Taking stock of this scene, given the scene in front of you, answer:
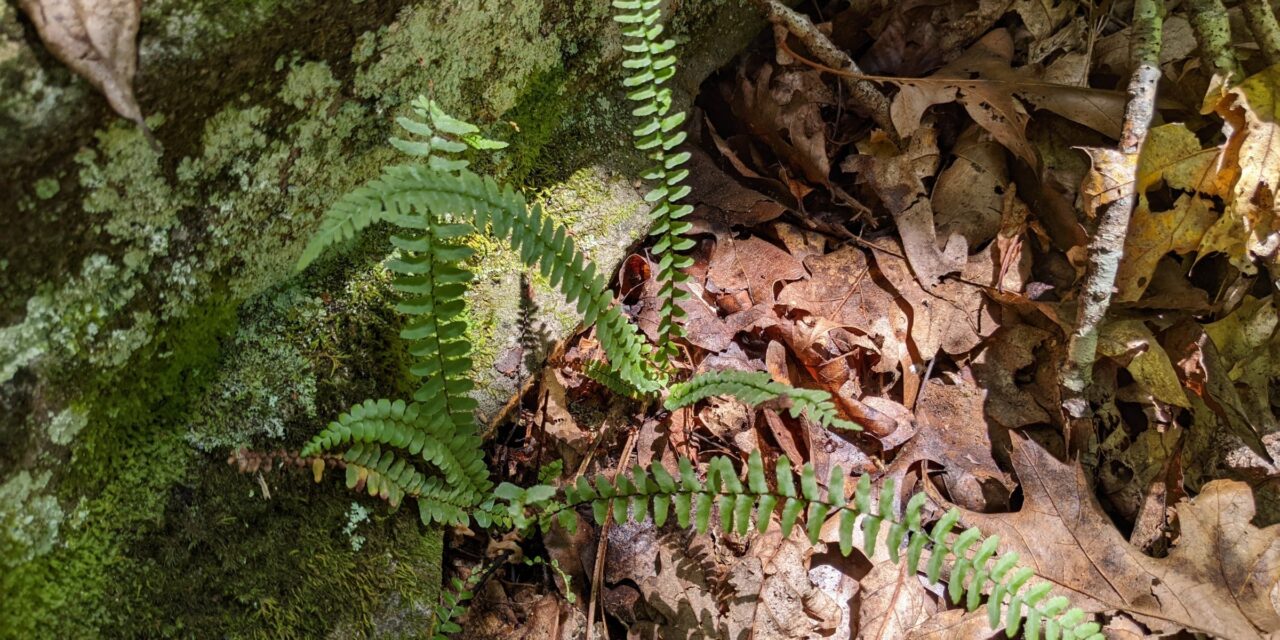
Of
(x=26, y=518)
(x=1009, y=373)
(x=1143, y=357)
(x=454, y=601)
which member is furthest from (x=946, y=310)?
(x=26, y=518)

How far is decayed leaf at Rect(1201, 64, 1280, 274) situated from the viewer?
2.74 meters

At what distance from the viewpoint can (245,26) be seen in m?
1.97

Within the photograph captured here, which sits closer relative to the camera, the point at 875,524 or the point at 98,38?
the point at 98,38

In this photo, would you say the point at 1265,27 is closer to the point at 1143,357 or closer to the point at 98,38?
the point at 1143,357

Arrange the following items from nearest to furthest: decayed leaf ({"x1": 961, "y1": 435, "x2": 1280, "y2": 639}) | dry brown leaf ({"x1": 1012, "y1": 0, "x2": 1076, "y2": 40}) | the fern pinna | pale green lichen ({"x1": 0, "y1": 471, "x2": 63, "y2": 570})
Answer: pale green lichen ({"x1": 0, "y1": 471, "x2": 63, "y2": 570}) → the fern pinna → decayed leaf ({"x1": 961, "y1": 435, "x2": 1280, "y2": 639}) → dry brown leaf ({"x1": 1012, "y1": 0, "x2": 1076, "y2": 40})

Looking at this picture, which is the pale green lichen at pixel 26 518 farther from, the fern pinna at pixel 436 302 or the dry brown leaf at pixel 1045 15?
the dry brown leaf at pixel 1045 15

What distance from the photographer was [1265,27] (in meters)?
2.85

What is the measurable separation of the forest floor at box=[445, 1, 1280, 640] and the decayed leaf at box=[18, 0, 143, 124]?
1.56m

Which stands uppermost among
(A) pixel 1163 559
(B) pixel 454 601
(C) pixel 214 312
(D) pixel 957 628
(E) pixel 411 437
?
(C) pixel 214 312

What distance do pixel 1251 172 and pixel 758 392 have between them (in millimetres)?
1925

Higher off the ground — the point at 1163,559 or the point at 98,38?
the point at 98,38

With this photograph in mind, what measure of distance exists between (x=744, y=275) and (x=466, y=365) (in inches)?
52.0

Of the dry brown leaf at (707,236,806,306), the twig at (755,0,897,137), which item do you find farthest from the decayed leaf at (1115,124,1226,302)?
the dry brown leaf at (707,236,806,306)

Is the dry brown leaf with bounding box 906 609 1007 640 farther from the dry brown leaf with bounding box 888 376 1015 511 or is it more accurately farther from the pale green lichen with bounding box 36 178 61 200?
the pale green lichen with bounding box 36 178 61 200
